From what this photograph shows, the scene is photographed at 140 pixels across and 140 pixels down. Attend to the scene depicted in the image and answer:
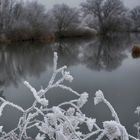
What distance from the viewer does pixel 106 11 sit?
6412 cm

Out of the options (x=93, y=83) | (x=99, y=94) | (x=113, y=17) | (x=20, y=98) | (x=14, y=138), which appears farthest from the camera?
(x=113, y=17)

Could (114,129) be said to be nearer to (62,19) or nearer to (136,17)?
(62,19)

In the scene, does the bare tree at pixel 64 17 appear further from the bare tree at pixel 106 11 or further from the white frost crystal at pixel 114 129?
the white frost crystal at pixel 114 129

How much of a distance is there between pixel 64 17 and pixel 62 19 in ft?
3.30

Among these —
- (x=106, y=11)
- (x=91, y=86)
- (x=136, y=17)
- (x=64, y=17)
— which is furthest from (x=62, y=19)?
(x=91, y=86)

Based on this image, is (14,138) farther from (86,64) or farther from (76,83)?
(86,64)

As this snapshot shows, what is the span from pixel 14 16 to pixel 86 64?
29.9 m

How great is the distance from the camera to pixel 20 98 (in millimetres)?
11352

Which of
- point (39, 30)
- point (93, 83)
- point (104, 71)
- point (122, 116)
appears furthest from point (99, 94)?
point (39, 30)

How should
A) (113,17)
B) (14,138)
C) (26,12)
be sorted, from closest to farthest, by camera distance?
(14,138), (26,12), (113,17)

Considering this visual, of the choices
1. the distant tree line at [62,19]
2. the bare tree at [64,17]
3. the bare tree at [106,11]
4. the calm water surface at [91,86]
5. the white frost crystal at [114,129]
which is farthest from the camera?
the bare tree at [106,11]

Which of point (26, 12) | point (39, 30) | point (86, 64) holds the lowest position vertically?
point (86, 64)

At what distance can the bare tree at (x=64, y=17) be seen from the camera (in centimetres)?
5272

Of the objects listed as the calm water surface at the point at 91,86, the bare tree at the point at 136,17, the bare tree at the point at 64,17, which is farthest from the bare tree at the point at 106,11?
the calm water surface at the point at 91,86
